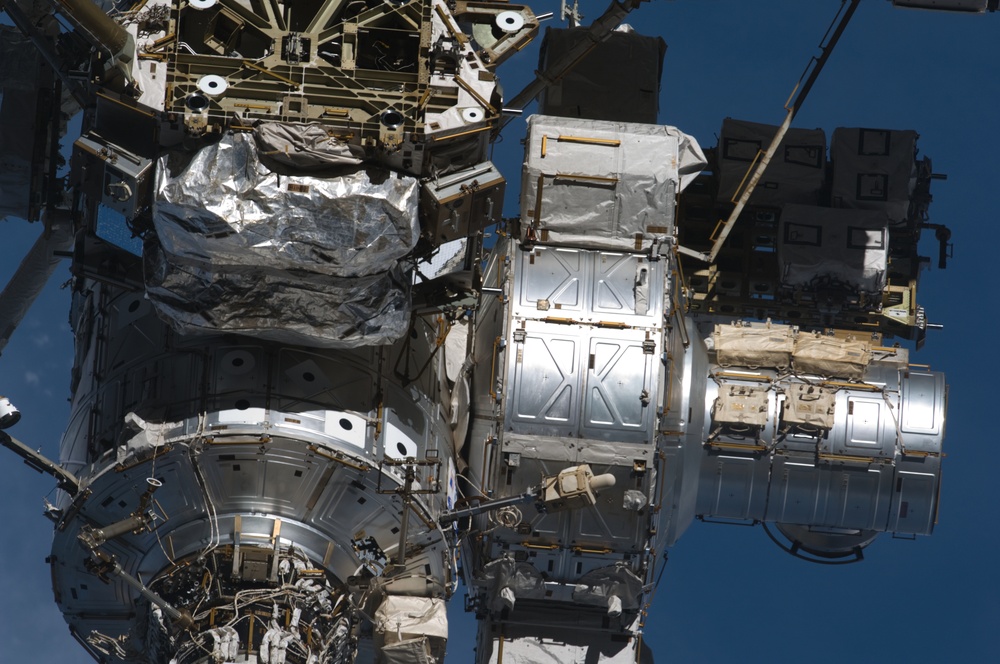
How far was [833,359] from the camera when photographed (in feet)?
174

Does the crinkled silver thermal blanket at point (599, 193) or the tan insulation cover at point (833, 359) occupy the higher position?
the crinkled silver thermal blanket at point (599, 193)

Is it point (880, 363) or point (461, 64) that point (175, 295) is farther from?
point (880, 363)

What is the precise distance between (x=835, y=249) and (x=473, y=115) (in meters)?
15.3

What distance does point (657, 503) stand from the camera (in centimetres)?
4897

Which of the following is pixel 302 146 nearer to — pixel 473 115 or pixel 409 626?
pixel 473 115

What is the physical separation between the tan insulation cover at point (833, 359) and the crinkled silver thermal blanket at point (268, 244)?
1196 cm

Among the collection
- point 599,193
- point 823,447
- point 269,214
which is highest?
point 599,193

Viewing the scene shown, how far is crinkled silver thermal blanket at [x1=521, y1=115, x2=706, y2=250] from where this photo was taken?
49.9 meters

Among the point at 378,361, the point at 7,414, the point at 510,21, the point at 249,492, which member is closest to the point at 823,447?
the point at 378,361

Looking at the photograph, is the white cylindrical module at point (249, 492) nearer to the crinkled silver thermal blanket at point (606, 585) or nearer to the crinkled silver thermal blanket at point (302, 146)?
the crinkled silver thermal blanket at point (606, 585)

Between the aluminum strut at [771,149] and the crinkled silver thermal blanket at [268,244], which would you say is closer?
the crinkled silver thermal blanket at [268,244]

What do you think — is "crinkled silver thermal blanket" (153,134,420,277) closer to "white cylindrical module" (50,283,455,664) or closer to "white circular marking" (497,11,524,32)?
"white cylindrical module" (50,283,455,664)

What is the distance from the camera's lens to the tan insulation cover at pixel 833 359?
52906mm

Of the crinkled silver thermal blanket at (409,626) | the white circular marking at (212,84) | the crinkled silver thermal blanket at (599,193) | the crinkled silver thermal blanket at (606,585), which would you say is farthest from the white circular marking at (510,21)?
the crinkled silver thermal blanket at (409,626)
